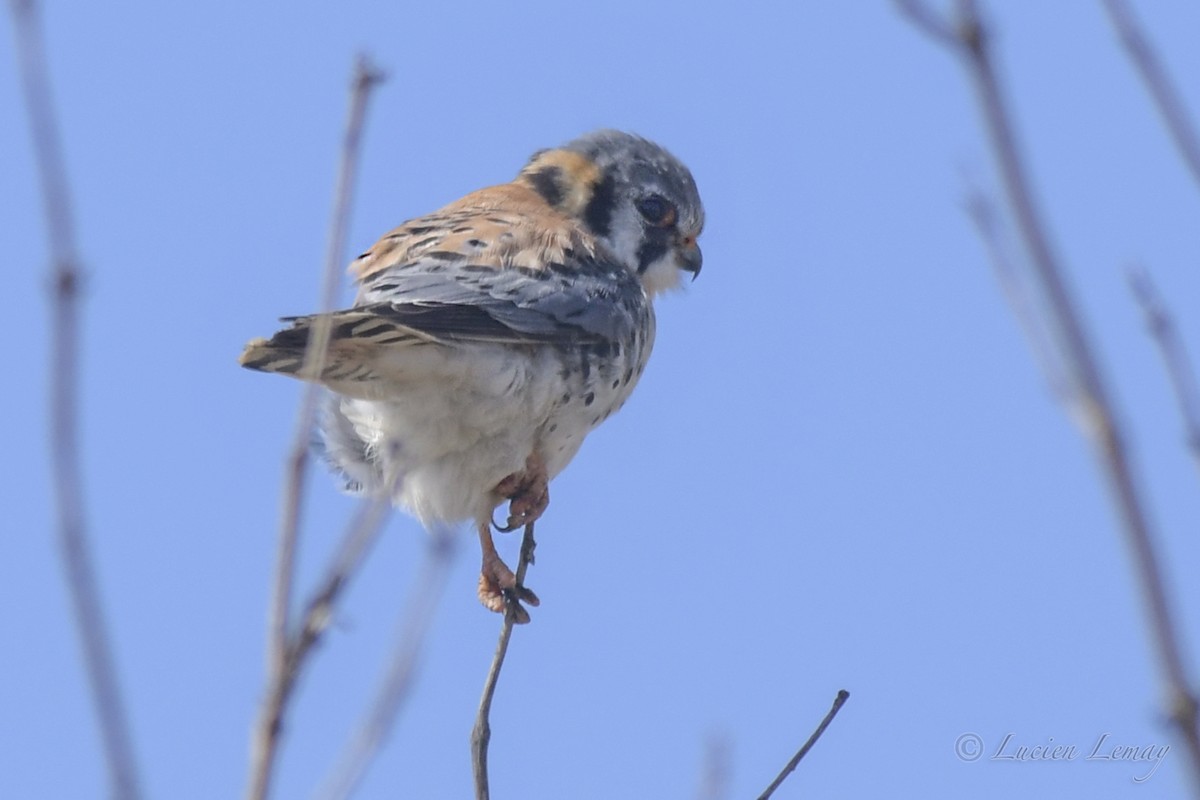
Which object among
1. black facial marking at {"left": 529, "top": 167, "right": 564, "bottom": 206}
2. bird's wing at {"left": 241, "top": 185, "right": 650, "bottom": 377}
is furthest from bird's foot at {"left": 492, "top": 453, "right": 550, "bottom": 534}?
black facial marking at {"left": 529, "top": 167, "right": 564, "bottom": 206}

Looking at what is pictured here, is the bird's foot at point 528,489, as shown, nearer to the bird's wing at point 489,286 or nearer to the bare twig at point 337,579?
the bird's wing at point 489,286

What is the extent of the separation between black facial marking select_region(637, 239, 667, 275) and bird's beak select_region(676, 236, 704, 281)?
82 mm

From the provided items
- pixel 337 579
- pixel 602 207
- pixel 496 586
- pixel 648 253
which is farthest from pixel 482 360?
pixel 337 579

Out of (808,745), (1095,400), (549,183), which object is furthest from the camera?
(549,183)

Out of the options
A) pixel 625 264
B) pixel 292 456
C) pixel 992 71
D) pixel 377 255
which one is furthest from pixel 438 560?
pixel 625 264

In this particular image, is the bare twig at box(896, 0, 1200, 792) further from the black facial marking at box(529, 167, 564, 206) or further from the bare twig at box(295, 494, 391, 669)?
the black facial marking at box(529, 167, 564, 206)

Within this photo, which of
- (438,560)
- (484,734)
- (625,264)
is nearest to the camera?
(438,560)

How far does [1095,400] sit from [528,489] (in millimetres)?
3861

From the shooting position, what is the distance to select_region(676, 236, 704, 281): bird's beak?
632 centimetres

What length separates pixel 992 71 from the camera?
138 centimetres

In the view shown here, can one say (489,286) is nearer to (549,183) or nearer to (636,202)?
(636,202)

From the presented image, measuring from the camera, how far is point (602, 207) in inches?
250

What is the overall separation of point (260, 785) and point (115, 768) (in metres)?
0.13

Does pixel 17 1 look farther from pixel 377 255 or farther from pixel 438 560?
pixel 377 255
